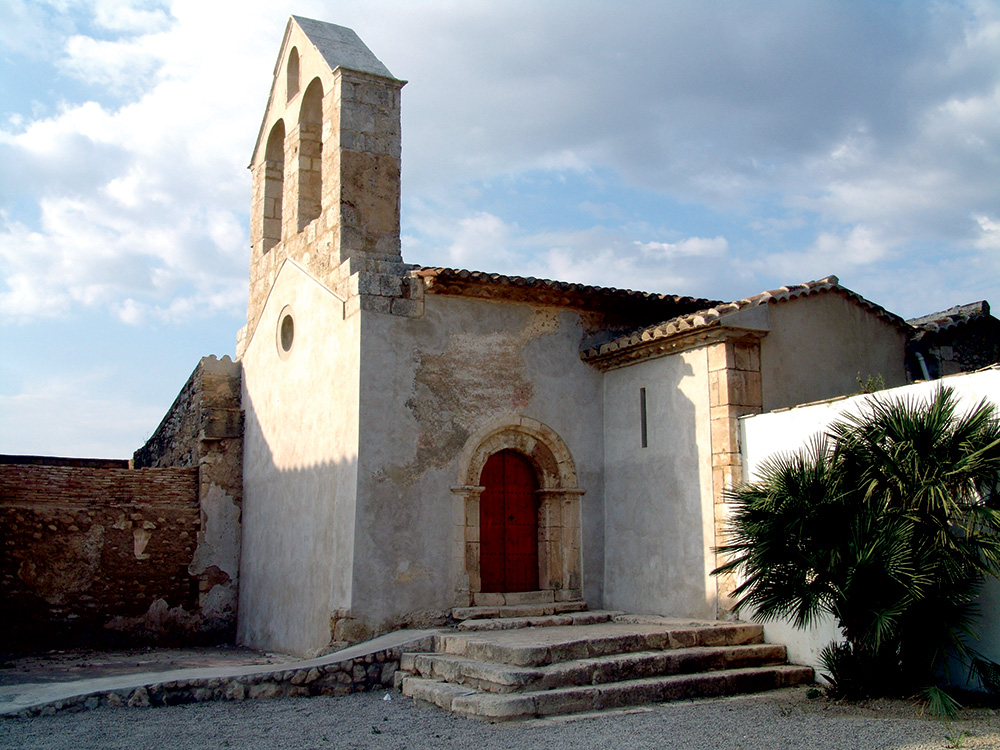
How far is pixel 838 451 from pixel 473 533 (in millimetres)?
4673

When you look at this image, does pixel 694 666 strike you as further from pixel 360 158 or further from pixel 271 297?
pixel 271 297

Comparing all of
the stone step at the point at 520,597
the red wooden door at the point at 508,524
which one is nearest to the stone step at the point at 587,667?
the stone step at the point at 520,597

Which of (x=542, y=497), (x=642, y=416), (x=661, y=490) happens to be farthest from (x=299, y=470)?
(x=661, y=490)

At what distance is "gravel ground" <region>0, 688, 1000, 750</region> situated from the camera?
261 inches

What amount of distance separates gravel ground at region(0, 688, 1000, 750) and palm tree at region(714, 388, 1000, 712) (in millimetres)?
506

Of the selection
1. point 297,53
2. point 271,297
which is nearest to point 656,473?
point 271,297

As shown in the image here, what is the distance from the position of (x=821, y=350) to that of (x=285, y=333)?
7.43 meters

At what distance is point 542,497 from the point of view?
11.8 meters

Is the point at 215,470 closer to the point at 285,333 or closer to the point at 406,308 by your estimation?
the point at 285,333

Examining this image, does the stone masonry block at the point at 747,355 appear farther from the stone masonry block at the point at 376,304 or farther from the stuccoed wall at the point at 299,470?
the stuccoed wall at the point at 299,470

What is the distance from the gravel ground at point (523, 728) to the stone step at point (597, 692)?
0.49 ft

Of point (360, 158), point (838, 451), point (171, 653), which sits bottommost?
point (171, 653)

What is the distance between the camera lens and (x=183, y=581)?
13.5m

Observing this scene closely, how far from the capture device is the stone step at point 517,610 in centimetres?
1054
